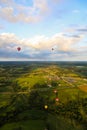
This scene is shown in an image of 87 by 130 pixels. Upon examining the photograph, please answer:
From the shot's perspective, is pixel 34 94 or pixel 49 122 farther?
pixel 34 94

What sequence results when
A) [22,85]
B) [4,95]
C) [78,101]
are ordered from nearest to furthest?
[78,101], [4,95], [22,85]

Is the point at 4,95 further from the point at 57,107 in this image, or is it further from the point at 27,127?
the point at 27,127

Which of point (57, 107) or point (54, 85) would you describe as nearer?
point (57, 107)

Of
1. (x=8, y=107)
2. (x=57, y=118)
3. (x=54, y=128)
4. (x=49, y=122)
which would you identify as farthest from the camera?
Result: (x=8, y=107)

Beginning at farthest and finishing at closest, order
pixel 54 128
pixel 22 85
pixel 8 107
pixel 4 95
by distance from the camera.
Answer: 1. pixel 22 85
2. pixel 4 95
3. pixel 8 107
4. pixel 54 128

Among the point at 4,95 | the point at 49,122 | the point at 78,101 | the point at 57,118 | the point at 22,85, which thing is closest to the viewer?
the point at 49,122

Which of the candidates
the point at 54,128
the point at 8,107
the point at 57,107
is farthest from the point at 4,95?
the point at 54,128

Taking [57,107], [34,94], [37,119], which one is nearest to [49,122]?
[37,119]

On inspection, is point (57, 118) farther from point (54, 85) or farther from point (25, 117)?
point (54, 85)

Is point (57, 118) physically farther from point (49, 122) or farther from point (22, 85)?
point (22, 85)
